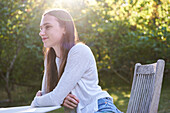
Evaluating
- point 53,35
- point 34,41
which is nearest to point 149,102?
point 53,35

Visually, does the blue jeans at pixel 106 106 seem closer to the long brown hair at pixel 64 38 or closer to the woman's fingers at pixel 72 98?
the woman's fingers at pixel 72 98

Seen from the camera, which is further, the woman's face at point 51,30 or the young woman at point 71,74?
the woman's face at point 51,30

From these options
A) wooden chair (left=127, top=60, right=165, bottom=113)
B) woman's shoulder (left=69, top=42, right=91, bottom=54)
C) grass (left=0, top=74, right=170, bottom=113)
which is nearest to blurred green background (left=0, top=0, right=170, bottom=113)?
grass (left=0, top=74, right=170, bottom=113)

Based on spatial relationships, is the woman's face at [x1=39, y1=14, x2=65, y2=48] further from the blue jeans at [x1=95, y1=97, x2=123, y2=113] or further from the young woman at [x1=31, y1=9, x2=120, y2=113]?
the blue jeans at [x1=95, y1=97, x2=123, y2=113]

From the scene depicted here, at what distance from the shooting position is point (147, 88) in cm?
175

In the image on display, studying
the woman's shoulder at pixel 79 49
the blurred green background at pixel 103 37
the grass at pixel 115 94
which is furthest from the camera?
the blurred green background at pixel 103 37

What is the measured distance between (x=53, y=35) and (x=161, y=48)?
18.4 ft

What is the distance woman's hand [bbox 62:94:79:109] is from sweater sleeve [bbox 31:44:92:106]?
25mm

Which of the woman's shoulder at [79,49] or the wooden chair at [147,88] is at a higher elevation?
the woman's shoulder at [79,49]

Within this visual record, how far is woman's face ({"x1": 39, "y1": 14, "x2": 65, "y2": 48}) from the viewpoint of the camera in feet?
5.88

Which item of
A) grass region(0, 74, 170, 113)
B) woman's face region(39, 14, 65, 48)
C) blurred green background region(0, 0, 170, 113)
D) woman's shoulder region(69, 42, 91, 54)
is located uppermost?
woman's face region(39, 14, 65, 48)

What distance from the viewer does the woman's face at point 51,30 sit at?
1791 millimetres

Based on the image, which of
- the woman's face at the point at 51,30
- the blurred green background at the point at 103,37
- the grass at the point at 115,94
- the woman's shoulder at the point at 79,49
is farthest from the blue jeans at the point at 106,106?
the blurred green background at the point at 103,37

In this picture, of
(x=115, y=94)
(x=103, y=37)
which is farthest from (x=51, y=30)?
(x=103, y=37)
